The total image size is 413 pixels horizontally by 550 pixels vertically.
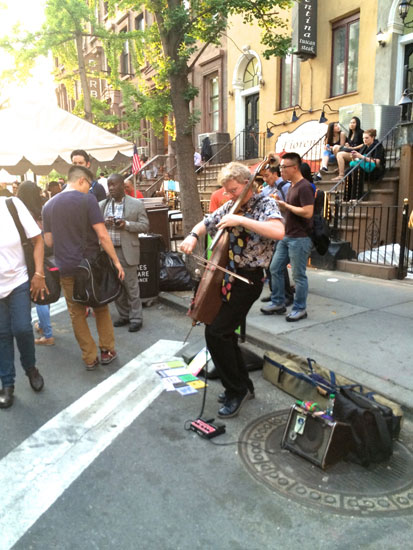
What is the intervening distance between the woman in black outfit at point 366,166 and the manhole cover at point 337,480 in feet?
25.2

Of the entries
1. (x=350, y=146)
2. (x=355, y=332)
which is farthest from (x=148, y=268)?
(x=350, y=146)

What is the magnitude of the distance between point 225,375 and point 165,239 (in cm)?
546

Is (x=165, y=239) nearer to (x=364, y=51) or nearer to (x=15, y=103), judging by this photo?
(x=15, y=103)

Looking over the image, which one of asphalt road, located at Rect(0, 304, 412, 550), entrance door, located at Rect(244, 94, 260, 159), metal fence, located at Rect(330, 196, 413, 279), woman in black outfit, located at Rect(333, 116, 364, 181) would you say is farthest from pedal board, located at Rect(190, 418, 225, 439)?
entrance door, located at Rect(244, 94, 260, 159)

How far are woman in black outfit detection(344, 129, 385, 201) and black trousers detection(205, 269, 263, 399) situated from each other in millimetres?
7306

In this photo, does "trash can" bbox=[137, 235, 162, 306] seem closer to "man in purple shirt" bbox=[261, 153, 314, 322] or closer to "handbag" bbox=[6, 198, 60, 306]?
"man in purple shirt" bbox=[261, 153, 314, 322]

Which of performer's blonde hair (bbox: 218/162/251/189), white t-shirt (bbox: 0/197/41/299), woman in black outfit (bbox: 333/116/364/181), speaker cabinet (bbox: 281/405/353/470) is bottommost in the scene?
speaker cabinet (bbox: 281/405/353/470)

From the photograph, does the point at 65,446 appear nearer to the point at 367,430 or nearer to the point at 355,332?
the point at 367,430

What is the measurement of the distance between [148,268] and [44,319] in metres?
2.11

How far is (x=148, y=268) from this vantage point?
6895 mm

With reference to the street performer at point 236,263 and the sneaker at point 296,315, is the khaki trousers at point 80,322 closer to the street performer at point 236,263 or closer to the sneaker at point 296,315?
the street performer at point 236,263

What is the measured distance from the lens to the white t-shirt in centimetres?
358

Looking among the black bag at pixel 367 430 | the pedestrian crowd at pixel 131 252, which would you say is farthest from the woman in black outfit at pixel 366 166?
the black bag at pixel 367 430

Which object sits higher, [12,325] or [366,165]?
[366,165]
